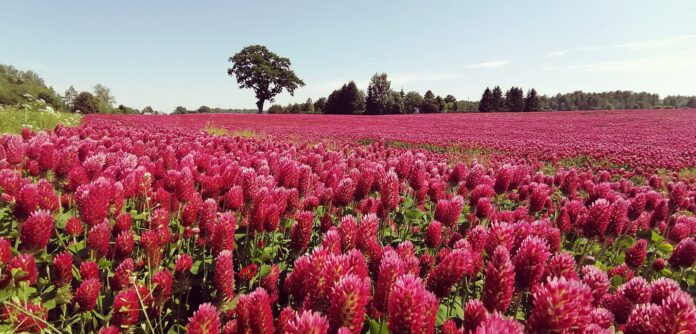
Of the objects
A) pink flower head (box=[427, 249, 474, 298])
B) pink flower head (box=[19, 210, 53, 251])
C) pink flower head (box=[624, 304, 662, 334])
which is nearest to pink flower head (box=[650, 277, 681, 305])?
pink flower head (box=[624, 304, 662, 334])

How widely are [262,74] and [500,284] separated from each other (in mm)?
66266

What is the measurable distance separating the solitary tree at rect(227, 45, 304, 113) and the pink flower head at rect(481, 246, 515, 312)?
66.0m

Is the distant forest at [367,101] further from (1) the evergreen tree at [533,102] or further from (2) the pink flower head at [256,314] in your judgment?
(2) the pink flower head at [256,314]

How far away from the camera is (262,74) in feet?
212

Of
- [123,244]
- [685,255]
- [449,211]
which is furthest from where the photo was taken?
[449,211]

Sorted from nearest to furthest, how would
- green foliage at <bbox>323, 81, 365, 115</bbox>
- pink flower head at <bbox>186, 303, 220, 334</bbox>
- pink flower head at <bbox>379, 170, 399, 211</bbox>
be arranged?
pink flower head at <bbox>186, 303, 220, 334</bbox> → pink flower head at <bbox>379, 170, 399, 211</bbox> → green foliage at <bbox>323, 81, 365, 115</bbox>

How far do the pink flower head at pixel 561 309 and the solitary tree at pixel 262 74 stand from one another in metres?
66.3

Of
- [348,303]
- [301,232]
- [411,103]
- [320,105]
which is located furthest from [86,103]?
[348,303]

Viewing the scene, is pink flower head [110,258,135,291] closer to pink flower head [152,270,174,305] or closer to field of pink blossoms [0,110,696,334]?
field of pink blossoms [0,110,696,334]

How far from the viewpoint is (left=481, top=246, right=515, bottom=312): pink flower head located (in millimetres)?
1586

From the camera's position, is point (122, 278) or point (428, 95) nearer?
point (122, 278)

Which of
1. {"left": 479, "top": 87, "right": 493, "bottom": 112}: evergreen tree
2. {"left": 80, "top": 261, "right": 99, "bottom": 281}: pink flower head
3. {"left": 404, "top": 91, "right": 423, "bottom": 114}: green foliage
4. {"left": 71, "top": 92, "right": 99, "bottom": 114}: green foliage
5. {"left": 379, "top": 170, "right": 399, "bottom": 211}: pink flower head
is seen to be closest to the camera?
{"left": 80, "top": 261, "right": 99, "bottom": 281}: pink flower head

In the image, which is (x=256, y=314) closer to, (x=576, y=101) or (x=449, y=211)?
(x=449, y=211)

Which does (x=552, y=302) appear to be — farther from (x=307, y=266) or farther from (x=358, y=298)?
(x=307, y=266)
